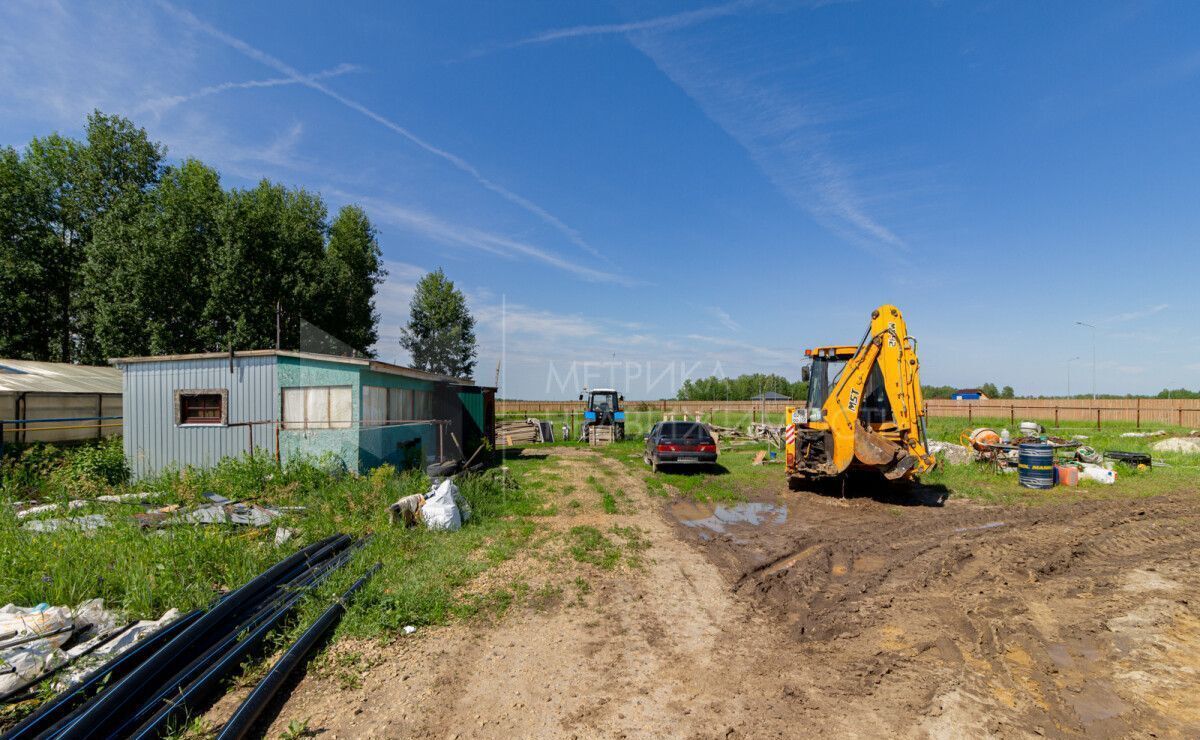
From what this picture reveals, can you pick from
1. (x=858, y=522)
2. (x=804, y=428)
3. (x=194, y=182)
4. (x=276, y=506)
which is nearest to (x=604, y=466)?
(x=804, y=428)

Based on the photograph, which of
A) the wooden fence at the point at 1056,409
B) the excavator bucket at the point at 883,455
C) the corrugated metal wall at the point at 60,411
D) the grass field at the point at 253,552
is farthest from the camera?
the wooden fence at the point at 1056,409

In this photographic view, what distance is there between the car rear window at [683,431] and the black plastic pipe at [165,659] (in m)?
11.8

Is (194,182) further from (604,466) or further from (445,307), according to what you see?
(604,466)

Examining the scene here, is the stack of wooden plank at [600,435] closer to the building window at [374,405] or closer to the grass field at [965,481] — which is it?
the grass field at [965,481]

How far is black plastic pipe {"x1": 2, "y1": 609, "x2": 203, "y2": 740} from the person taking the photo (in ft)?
11.2

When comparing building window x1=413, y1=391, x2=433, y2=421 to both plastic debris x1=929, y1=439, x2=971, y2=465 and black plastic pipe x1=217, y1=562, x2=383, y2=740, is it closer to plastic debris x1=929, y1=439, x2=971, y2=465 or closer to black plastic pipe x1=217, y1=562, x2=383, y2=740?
black plastic pipe x1=217, y1=562, x2=383, y2=740

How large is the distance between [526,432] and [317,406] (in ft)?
51.2

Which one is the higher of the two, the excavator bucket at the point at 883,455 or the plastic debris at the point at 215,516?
the excavator bucket at the point at 883,455

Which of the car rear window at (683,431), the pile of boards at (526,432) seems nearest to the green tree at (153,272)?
the pile of boards at (526,432)

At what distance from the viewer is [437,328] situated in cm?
4331

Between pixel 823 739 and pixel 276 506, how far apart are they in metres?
9.39

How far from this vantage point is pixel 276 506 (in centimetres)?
957

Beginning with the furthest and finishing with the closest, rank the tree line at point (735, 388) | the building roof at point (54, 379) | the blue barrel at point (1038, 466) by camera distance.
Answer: the tree line at point (735, 388) → the building roof at point (54, 379) → the blue barrel at point (1038, 466)

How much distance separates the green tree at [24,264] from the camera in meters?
24.1
